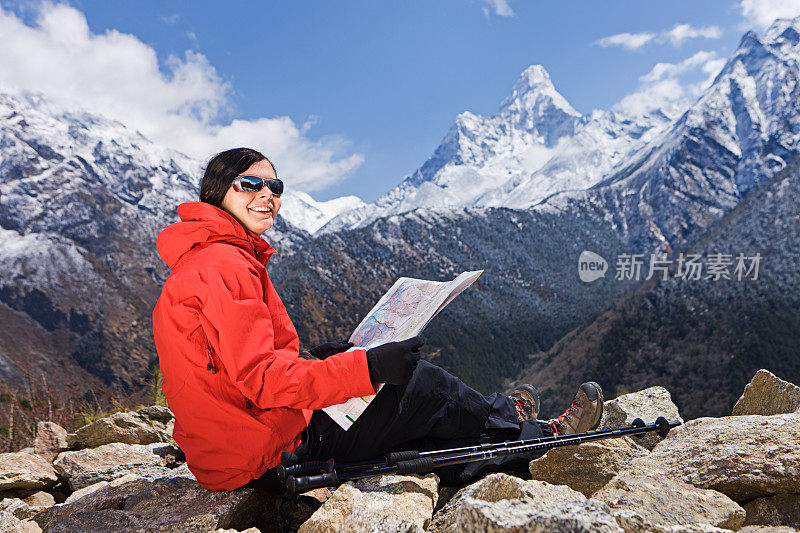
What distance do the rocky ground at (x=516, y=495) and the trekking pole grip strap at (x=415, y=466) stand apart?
88mm

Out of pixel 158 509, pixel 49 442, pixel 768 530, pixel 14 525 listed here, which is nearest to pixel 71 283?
pixel 49 442

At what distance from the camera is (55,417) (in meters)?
7.35

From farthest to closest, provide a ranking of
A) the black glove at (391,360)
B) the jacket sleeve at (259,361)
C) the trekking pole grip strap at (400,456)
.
→ the trekking pole grip strap at (400,456)
the black glove at (391,360)
the jacket sleeve at (259,361)

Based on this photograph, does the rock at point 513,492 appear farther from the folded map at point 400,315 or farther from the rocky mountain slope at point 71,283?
the rocky mountain slope at point 71,283

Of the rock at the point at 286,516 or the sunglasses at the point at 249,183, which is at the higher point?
the sunglasses at the point at 249,183

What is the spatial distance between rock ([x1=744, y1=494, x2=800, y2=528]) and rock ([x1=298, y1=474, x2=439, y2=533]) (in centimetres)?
180

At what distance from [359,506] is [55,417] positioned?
22.0 feet

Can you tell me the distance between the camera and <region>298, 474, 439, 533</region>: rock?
2.48 m

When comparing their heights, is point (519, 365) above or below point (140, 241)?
below

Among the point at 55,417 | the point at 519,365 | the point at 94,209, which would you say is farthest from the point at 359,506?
the point at 94,209

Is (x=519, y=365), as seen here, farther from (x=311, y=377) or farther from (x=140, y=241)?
(x=140, y=241)

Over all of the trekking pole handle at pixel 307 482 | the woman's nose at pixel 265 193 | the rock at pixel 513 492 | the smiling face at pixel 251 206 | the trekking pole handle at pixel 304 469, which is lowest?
the rock at pixel 513 492

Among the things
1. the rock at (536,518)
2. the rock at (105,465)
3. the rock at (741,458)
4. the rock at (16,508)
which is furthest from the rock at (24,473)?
the rock at (741,458)

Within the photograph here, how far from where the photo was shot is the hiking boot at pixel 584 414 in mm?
4473
